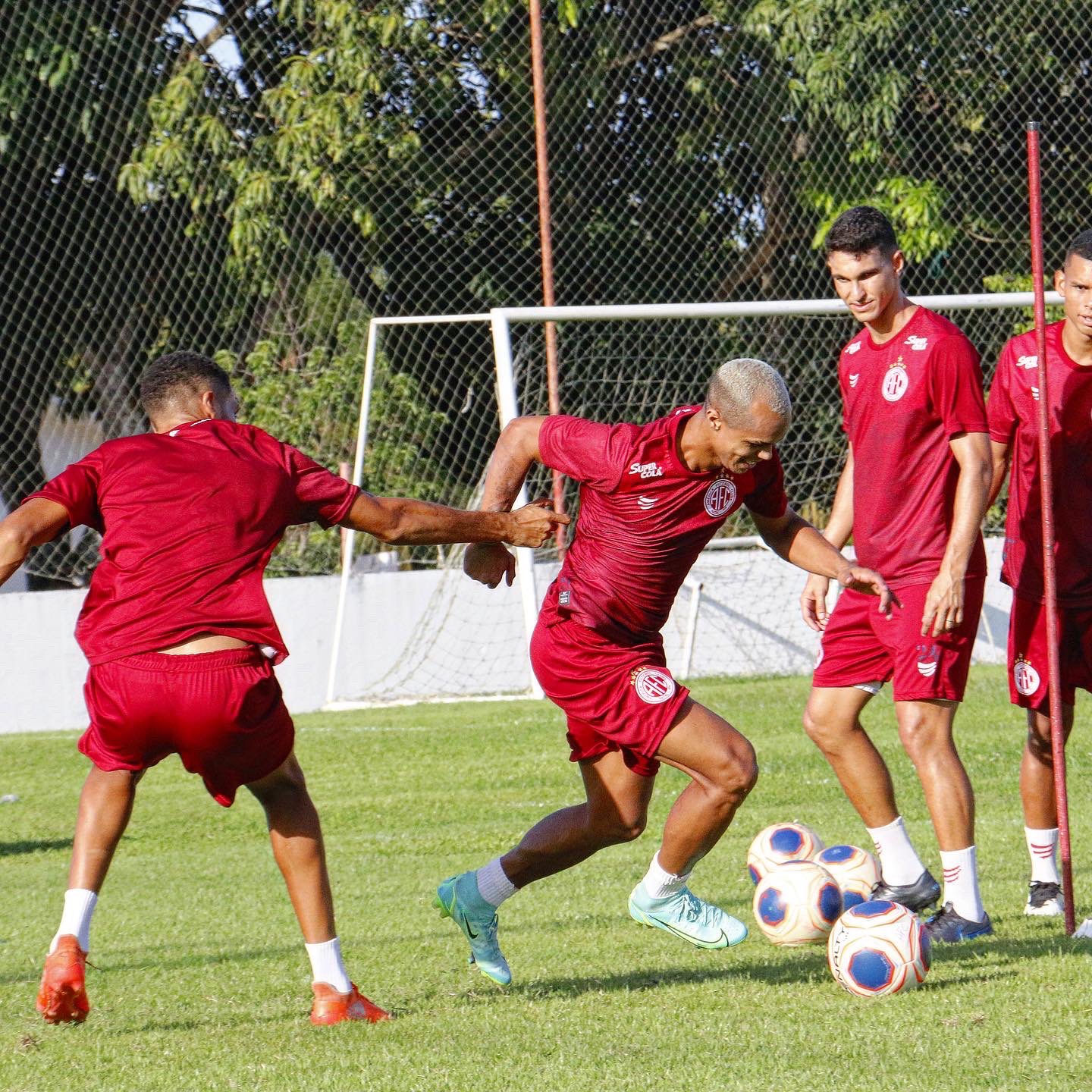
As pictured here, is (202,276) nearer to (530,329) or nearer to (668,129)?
(530,329)

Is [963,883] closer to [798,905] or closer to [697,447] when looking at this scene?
[798,905]

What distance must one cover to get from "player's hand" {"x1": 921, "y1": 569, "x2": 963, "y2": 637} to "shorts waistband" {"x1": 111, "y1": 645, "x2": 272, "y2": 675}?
2.32 meters

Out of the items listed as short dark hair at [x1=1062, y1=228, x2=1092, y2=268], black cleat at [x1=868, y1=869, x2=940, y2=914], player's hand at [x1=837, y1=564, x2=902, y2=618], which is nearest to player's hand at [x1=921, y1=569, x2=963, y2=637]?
player's hand at [x1=837, y1=564, x2=902, y2=618]

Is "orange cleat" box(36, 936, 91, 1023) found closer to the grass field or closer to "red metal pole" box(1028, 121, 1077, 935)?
the grass field

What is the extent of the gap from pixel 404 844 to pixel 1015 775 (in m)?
3.74

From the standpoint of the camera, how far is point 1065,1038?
14.0ft

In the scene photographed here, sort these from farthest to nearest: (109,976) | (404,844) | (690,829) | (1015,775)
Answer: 1. (1015,775)
2. (404,844)
3. (109,976)
4. (690,829)

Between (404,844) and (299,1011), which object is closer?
(299,1011)

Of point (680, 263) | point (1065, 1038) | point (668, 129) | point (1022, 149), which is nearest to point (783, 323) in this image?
point (680, 263)

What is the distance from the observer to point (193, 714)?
4.64 m

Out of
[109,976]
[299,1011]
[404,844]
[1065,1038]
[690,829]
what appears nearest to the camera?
[1065,1038]

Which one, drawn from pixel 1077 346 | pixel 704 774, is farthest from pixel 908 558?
pixel 704 774

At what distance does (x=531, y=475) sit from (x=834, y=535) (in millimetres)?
8960

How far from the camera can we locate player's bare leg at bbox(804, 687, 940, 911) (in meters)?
6.04
